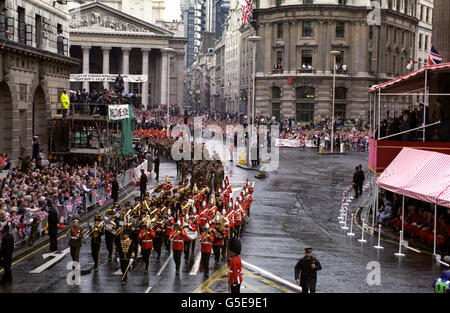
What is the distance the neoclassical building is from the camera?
322ft

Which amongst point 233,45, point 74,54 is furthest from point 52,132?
point 233,45

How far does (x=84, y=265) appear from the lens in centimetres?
1845

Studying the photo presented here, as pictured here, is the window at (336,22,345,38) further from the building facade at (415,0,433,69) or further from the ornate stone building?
the building facade at (415,0,433,69)

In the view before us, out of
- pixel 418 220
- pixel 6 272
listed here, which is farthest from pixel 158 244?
pixel 418 220

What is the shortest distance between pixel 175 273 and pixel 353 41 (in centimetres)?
6569

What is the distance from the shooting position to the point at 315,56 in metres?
77.4

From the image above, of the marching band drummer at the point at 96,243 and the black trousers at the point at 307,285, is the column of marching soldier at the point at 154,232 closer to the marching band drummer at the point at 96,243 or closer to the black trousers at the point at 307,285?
the marching band drummer at the point at 96,243

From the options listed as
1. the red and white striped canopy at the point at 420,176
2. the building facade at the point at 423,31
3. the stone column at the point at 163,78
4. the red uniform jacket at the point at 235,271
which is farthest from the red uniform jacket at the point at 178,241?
the stone column at the point at 163,78

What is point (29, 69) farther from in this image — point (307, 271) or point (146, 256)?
point (307, 271)

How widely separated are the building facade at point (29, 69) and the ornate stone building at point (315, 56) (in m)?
41.1

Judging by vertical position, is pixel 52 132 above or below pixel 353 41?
below

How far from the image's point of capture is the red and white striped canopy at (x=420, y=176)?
66.2ft

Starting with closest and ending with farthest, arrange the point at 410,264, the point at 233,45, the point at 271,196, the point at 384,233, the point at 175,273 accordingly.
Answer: the point at 175,273 → the point at 410,264 → the point at 384,233 → the point at 271,196 → the point at 233,45

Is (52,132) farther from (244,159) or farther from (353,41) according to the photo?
(353,41)
